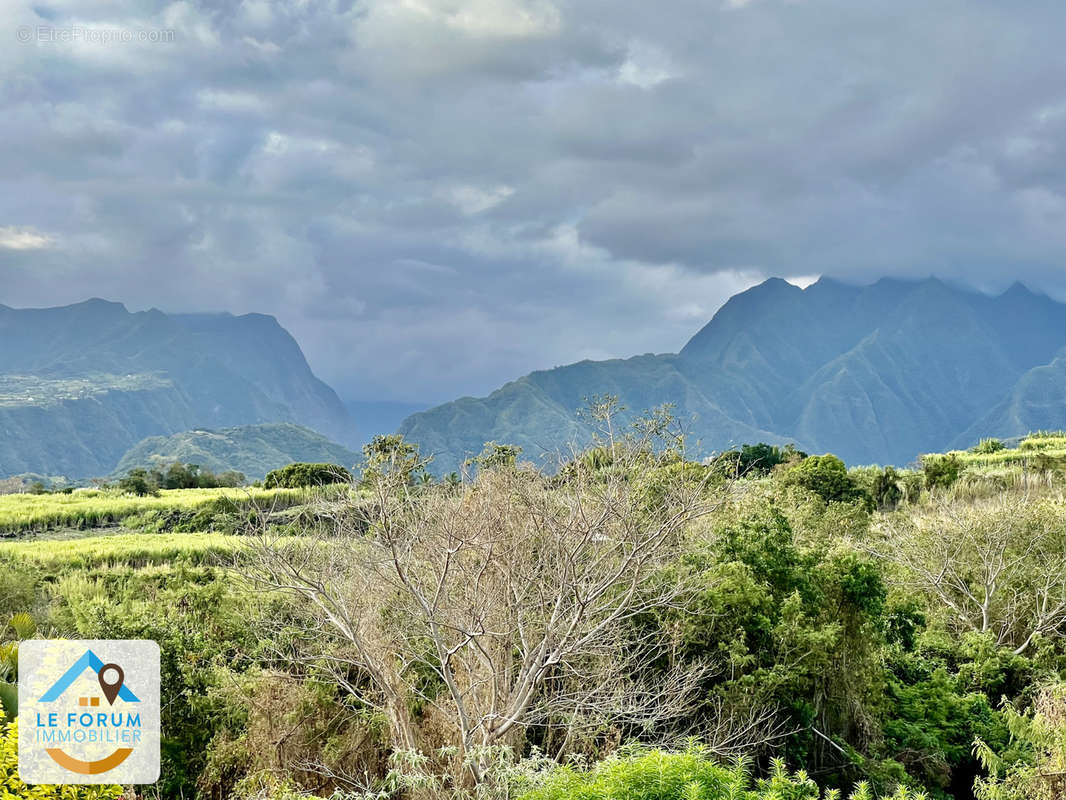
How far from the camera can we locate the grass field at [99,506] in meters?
24.1

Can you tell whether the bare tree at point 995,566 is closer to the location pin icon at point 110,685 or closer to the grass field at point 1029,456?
the grass field at point 1029,456

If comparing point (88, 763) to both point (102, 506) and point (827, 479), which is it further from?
point (827, 479)

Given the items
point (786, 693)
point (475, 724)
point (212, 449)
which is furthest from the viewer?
point (212, 449)

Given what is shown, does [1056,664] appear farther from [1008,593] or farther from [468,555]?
[468,555]

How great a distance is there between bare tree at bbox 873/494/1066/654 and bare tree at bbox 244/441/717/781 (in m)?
10.3

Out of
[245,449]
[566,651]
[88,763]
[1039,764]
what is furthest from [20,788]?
[245,449]

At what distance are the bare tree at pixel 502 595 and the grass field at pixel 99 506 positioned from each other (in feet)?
44.3

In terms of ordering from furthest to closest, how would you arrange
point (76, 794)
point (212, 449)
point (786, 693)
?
1. point (212, 449)
2. point (786, 693)
3. point (76, 794)

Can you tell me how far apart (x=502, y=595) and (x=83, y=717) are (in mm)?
4544

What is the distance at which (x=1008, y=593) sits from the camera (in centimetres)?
1898

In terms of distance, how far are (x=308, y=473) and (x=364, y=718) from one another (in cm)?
2530

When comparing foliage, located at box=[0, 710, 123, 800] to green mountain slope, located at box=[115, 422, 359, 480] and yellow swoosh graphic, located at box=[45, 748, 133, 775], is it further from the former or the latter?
green mountain slope, located at box=[115, 422, 359, 480]

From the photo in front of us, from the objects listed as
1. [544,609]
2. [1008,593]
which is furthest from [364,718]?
[1008,593]

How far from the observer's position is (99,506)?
26.0 m
